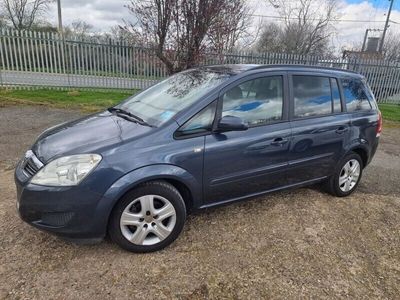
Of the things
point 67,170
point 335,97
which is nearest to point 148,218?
point 67,170

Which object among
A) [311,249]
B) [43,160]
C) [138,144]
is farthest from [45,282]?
[311,249]

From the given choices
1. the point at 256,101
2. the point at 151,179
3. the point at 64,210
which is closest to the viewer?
the point at 64,210

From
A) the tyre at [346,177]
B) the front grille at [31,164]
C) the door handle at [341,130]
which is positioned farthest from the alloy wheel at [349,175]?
the front grille at [31,164]

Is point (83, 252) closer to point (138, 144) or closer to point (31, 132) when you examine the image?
point (138, 144)

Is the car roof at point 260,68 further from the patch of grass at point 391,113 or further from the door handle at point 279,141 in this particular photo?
the patch of grass at point 391,113

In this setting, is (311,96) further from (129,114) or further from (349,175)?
(129,114)

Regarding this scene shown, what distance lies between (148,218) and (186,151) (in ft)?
2.12

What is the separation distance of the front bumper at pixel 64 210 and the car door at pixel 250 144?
97 centimetres

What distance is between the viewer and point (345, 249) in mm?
2852

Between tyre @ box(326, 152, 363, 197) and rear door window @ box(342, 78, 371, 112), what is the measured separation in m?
0.59

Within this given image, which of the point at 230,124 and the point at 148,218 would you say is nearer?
the point at 148,218

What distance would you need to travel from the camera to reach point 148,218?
2.58 m

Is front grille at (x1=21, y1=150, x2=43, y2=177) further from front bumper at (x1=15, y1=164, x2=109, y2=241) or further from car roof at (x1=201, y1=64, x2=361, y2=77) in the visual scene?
Result: car roof at (x1=201, y1=64, x2=361, y2=77)

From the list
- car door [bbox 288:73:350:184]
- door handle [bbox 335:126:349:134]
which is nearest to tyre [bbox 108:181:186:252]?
car door [bbox 288:73:350:184]
